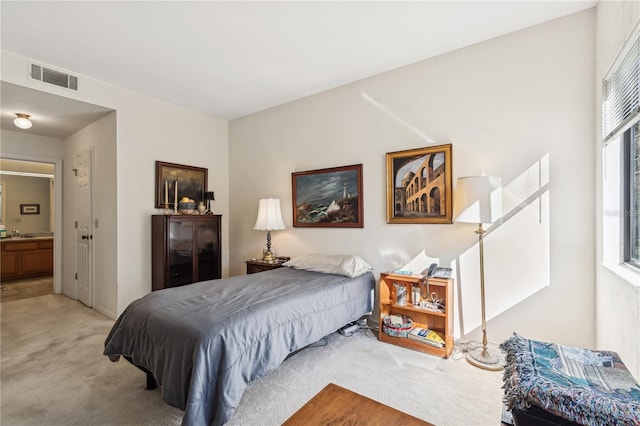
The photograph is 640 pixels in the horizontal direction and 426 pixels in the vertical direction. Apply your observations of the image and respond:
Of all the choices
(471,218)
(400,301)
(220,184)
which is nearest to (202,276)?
(220,184)

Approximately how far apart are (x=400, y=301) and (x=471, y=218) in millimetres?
1065

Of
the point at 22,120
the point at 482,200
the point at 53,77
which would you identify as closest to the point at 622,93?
the point at 482,200

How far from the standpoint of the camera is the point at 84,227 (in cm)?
428

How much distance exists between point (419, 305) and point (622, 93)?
6.81ft

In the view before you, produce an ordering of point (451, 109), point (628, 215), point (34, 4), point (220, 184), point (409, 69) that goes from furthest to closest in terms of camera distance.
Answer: point (220, 184), point (409, 69), point (451, 109), point (34, 4), point (628, 215)

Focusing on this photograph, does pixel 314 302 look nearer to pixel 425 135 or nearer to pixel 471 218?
pixel 471 218

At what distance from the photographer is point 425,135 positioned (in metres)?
3.05

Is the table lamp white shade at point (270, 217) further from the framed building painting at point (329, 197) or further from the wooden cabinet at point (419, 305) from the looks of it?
the wooden cabinet at point (419, 305)

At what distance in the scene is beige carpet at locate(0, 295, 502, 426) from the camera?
1.84 m

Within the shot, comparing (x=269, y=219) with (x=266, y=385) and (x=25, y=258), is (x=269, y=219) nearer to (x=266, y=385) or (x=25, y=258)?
(x=266, y=385)

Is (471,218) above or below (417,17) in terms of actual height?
below

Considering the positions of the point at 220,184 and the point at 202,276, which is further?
the point at 220,184

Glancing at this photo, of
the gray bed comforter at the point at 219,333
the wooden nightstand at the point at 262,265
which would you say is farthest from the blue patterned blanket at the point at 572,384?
the wooden nightstand at the point at 262,265

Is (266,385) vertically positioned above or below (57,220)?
below
